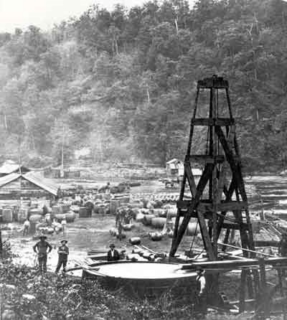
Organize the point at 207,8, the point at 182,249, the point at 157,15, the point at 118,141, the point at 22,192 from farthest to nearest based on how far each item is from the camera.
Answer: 1. the point at 157,15
2. the point at 207,8
3. the point at 118,141
4. the point at 22,192
5. the point at 182,249

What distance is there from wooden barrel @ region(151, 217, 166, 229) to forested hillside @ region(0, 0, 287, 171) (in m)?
26.0

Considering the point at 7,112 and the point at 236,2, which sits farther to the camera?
the point at 7,112

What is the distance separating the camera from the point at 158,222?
2458cm

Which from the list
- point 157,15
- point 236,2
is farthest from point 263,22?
point 157,15

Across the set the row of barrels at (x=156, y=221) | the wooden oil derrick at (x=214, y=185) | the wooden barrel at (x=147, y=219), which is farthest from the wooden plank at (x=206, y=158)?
the wooden barrel at (x=147, y=219)

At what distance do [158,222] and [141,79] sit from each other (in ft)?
200

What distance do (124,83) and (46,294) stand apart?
7797 cm

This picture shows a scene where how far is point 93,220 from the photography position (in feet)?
92.1

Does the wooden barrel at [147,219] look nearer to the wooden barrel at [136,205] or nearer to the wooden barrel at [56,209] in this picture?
the wooden barrel at [136,205]

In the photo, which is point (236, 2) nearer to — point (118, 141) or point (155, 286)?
point (118, 141)

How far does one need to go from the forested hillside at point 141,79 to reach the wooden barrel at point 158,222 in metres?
26.0

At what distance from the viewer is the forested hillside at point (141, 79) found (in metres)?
63.9

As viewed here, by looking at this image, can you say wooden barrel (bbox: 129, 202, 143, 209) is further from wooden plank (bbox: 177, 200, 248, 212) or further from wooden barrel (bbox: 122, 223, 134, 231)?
wooden plank (bbox: 177, 200, 248, 212)

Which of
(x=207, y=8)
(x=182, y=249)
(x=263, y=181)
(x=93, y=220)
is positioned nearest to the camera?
(x=182, y=249)
